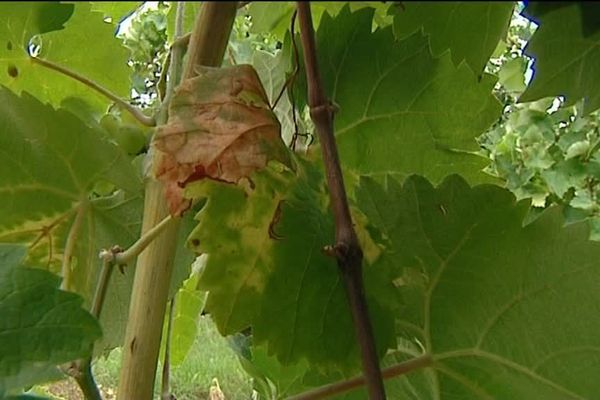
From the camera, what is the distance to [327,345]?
17.2 inches

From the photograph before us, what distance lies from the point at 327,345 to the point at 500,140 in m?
1.78

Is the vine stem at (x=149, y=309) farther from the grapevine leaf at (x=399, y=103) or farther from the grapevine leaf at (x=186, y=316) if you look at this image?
the grapevine leaf at (x=186, y=316)

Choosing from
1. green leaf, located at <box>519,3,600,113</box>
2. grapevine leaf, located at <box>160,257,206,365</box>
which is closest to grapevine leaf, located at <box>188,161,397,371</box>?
green leaf, located at <box>519,3,600,113</box>

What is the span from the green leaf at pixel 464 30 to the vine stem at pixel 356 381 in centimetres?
14

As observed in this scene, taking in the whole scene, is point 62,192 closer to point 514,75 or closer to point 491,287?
point 491,287

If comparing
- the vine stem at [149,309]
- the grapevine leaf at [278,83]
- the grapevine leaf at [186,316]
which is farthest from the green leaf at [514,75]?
the vine stem at [149,309]

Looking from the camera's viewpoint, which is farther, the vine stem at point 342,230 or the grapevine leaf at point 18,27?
the grapevine leaf at point 18,27

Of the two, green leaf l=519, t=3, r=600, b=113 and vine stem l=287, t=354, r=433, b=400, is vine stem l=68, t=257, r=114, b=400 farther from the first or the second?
green leaf l=519, t=3, r=600, b=113

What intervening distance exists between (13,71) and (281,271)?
22 centimetres

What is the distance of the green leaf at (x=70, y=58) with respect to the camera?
1.76 feet

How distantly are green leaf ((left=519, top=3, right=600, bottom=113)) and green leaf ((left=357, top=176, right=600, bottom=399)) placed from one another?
0.06 meters

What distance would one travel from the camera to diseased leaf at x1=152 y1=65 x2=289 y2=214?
1.20 feet

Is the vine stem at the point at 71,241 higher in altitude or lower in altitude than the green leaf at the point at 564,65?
lower

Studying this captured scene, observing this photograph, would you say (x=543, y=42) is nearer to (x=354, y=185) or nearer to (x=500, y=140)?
(x=354, y=185)
